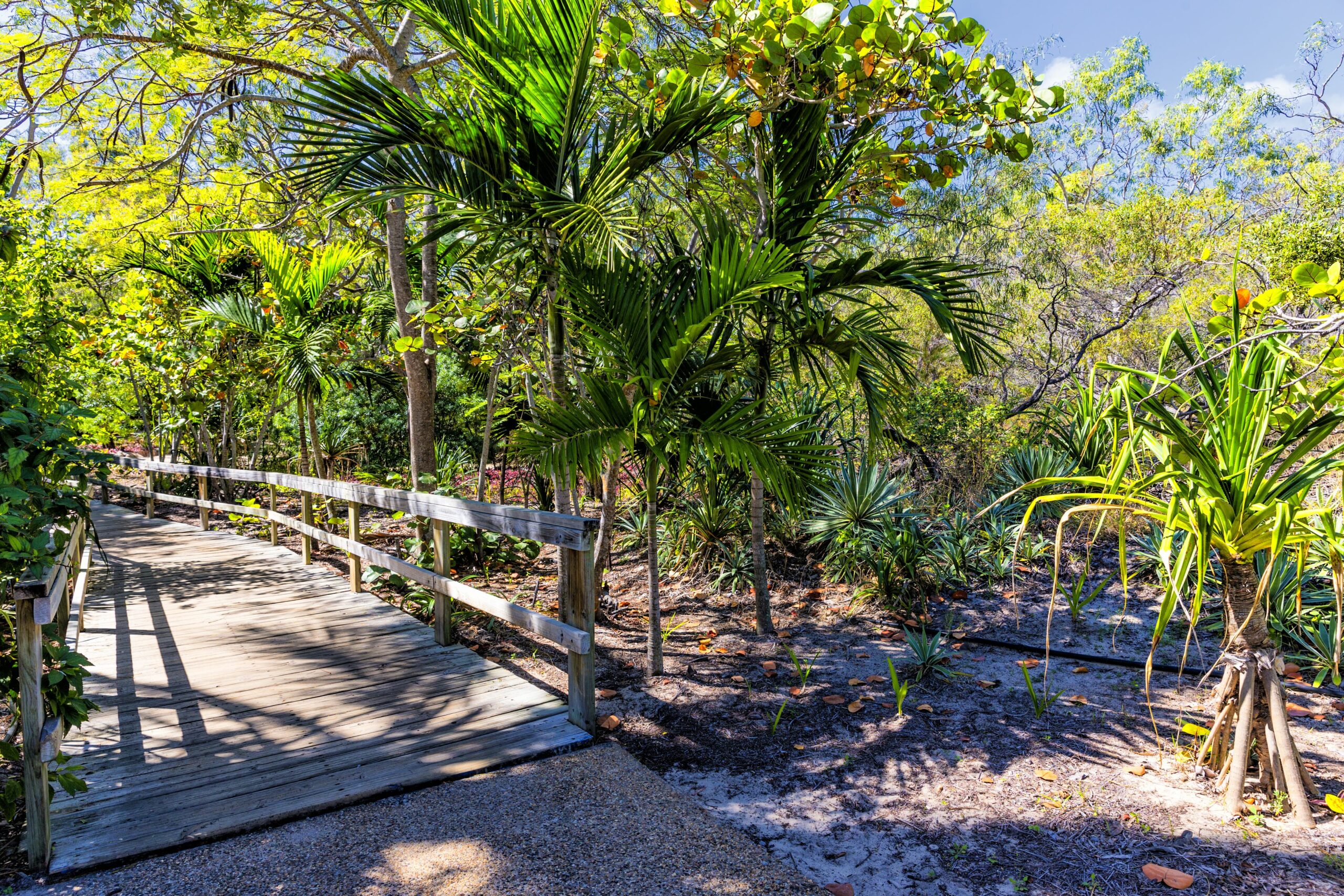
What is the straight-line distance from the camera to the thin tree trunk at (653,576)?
4.26m

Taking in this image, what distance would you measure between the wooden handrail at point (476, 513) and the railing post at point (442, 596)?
110mm

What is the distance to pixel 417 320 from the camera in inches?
218

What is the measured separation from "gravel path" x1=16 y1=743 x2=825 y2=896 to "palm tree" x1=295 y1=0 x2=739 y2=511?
2.50 m

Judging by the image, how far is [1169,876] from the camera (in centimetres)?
238

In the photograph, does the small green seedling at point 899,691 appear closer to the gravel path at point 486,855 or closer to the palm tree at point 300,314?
the gravel path at point 486,855

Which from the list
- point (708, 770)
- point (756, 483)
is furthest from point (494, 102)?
point (708, 770)

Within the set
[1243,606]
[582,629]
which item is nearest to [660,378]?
[582,629]

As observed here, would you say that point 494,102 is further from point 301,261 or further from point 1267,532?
point 301,261

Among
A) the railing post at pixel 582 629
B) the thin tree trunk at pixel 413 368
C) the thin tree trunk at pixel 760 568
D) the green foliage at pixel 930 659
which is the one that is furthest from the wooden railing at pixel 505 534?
the green foliage at pixel 930 659

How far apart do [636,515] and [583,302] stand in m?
3.66

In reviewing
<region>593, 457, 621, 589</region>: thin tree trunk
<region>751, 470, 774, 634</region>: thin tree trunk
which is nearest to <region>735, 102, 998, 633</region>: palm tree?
<region>751, 470, 774, 634</region>: thin tree trunk

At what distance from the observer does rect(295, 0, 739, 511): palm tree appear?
3871mm

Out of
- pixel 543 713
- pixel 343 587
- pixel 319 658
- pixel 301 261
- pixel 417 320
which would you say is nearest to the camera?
pixel 543 713

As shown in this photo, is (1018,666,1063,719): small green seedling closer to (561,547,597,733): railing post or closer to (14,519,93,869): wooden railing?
(561,547,597,733): railing post
